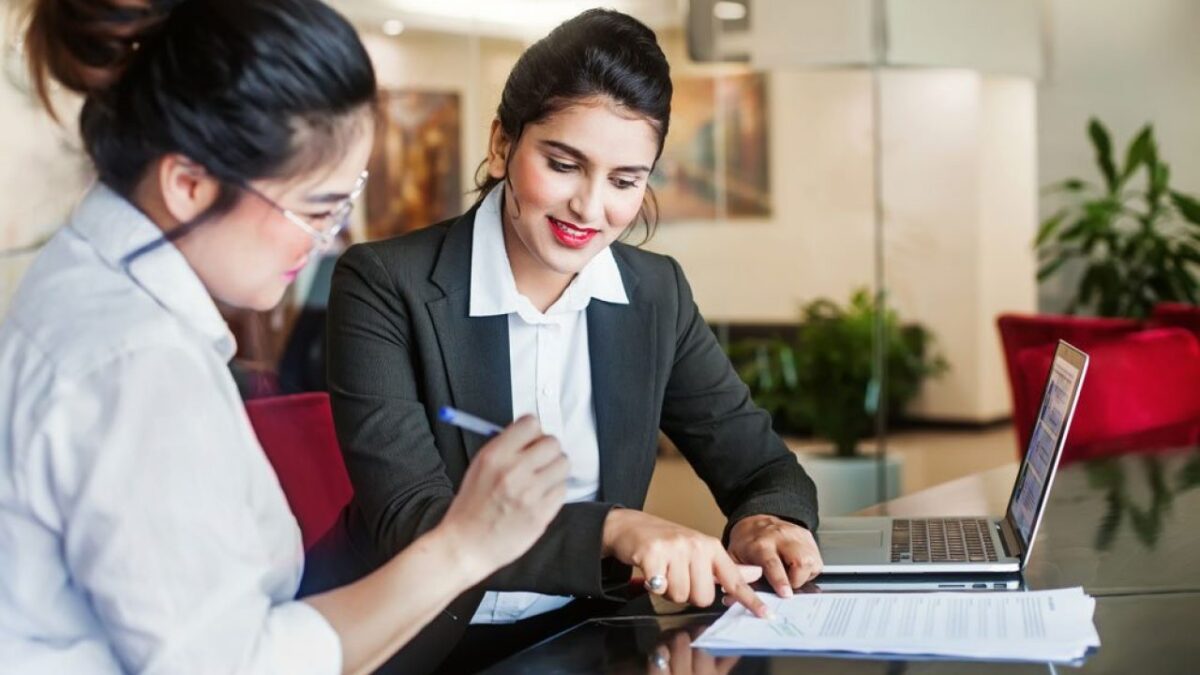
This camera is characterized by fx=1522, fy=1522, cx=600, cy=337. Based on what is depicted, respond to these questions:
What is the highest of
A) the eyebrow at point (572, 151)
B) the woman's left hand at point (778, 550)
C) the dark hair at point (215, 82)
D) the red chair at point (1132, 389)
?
the dark hair at point (215, 82)

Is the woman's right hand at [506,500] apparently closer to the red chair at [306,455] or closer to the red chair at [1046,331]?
the red chair at [306,455]

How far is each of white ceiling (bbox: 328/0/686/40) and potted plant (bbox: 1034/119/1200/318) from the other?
2.19 meters

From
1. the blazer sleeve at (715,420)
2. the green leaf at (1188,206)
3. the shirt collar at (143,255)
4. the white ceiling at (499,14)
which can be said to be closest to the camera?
the shirt collar at (143,255)

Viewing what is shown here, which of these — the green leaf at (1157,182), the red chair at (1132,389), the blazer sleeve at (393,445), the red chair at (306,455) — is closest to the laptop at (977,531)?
the blazer sleeve at (393,445)

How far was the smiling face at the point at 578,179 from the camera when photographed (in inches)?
79.0

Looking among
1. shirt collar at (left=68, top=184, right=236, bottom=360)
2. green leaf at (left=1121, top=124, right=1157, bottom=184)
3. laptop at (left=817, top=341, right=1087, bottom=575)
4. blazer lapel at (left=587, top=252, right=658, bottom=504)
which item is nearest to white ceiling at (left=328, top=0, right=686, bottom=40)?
green leaf at (left=1121, top=124, right=1157, bottom=184)

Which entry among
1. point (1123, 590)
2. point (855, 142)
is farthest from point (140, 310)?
point (855, 142)

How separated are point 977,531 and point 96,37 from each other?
1.36 metres

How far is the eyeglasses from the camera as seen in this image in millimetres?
1277

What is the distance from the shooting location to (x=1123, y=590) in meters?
1.78

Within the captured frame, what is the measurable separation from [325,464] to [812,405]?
154 inches

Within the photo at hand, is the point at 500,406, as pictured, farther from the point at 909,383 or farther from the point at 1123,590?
the point at 909,383

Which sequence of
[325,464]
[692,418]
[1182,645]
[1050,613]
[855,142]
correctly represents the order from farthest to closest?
[855,142]
[325,464]
[692,418]
[1050,613]
[1182,645]

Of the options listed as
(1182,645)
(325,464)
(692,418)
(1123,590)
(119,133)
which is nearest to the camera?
(119,133)
